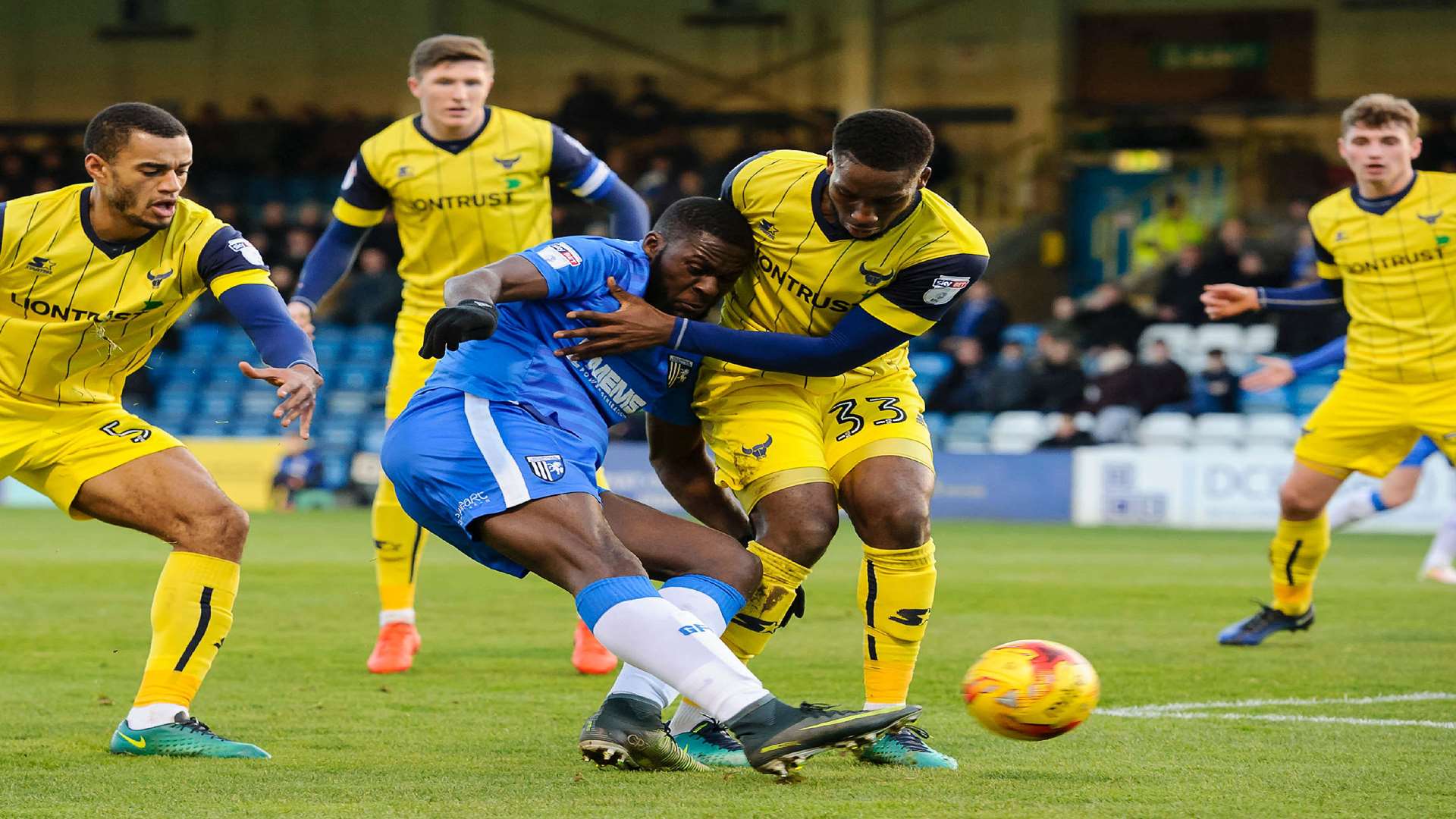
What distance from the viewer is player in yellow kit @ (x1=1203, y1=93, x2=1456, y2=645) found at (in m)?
8.11

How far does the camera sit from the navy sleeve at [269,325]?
5.30 meters

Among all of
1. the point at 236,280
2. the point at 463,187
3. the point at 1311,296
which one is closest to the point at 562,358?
the point at 236,280

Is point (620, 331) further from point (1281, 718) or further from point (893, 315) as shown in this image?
point (1281, 718)

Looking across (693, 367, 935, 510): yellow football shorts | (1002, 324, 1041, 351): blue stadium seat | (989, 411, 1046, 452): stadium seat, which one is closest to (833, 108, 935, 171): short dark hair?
(693, 367, 935, 510): yellow football shorts

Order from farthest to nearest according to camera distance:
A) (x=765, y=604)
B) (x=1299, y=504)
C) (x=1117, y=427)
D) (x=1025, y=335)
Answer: (x=1025, y=335)
(x=1117, y=427)
(x=1299, y=504)
(x=765, y=604)

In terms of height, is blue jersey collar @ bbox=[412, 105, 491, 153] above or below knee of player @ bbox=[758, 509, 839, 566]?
above

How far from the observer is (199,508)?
5.46 metres

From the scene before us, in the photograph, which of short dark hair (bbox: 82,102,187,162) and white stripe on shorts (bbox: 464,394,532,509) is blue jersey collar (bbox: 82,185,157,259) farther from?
white stripe on shorts (bbox: 464,394,532,509)

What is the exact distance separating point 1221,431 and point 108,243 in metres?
14.8

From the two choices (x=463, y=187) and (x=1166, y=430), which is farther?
(x=1166, y=430)

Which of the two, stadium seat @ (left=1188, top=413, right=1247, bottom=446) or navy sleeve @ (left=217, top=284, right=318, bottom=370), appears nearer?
navy sleeve @ (left=217, top=284, right=318, bottom=370)

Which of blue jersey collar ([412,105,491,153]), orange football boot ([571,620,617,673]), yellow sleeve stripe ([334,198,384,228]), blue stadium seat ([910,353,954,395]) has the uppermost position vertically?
blue jersey collar ([412,105,491,153])

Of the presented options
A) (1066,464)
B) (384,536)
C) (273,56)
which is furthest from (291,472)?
(384,536)

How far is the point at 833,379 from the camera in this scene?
5.79 metres
